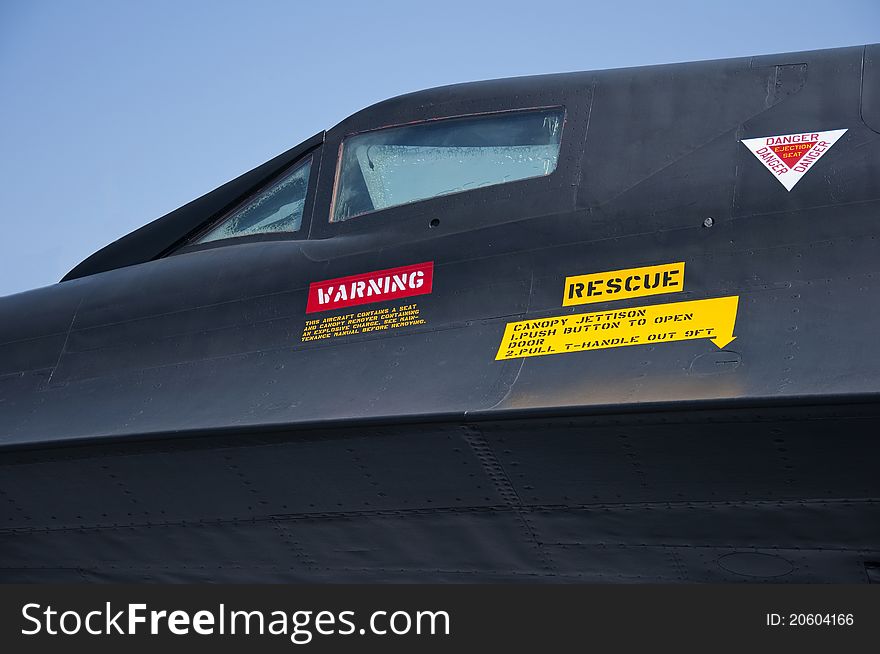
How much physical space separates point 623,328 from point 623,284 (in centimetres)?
29

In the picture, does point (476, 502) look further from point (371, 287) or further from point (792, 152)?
point (792, 152)

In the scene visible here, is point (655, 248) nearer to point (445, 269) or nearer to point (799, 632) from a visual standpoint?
point (445, 269)

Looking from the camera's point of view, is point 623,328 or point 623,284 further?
point 623,284

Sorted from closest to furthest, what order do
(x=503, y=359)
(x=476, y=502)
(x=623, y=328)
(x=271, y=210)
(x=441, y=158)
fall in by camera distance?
(x=623, y=328) → (x=503, y=359) → (x=476, y=502) → (x=441, y=158) → (x=271, y=210)

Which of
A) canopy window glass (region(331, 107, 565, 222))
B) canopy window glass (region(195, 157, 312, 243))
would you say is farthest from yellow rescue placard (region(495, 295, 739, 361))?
canopy window glass (region(195, 157, 312, 243))

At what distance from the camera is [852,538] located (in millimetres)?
5055

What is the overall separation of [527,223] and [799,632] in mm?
2733

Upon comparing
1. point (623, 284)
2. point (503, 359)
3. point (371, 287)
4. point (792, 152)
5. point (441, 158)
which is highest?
point (441, 158)

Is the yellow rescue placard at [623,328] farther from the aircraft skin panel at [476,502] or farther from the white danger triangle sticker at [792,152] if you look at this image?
the white danger triangle sticker at [792,152]

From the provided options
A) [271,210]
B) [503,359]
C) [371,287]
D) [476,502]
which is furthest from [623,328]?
[271,210]

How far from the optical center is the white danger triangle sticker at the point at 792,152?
5348 mm

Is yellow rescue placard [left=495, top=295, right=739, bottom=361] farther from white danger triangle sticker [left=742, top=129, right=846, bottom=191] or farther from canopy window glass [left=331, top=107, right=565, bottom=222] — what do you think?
canopy window glass [left=331, top=107, right=565, bottom=222]

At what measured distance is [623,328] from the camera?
5246 mm

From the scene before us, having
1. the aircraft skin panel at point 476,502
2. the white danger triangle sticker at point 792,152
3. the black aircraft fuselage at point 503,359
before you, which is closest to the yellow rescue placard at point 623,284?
the black aircraft fuselage at point 503,359
